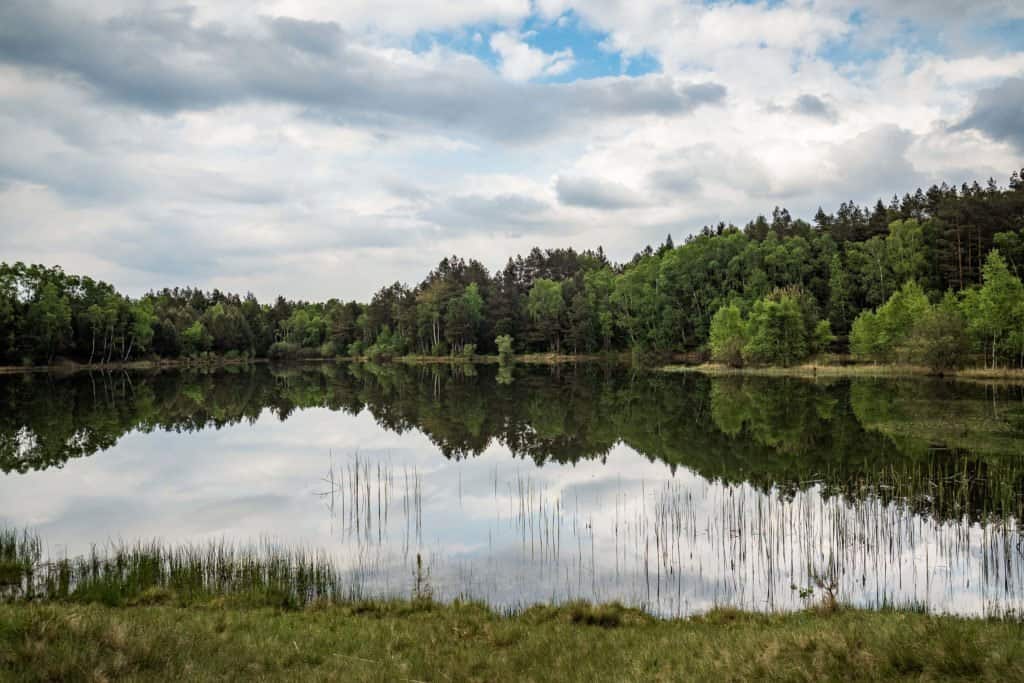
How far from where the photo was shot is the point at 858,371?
247 feet

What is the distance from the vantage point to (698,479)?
2339 cm

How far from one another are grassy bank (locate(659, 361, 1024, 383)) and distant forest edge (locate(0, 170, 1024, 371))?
1671 millimetres

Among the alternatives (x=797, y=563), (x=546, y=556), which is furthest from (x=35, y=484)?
(x=797, y=563)

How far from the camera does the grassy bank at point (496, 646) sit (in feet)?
21.1

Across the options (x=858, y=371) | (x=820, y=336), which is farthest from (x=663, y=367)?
(x=858, y=371)

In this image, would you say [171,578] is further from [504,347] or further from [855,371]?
[504,347]

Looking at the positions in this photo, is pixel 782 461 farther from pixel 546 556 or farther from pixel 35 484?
pixel 35 484

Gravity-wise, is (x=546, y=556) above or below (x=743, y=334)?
below

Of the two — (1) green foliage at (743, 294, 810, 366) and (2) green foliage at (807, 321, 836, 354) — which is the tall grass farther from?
(2) green foliage at (807, 321, 836, 354)

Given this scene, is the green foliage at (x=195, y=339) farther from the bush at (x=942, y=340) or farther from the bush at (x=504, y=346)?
the bush at (x=942, y=340)

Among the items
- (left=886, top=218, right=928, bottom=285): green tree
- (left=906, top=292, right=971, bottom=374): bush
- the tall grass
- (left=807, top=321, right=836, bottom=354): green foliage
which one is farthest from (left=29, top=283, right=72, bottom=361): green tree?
(left=886, top=218, right=928, bottom=285): green tree

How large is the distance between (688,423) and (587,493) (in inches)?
722

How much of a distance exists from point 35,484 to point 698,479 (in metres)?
24.1

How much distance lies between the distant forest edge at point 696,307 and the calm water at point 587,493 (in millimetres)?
31482
